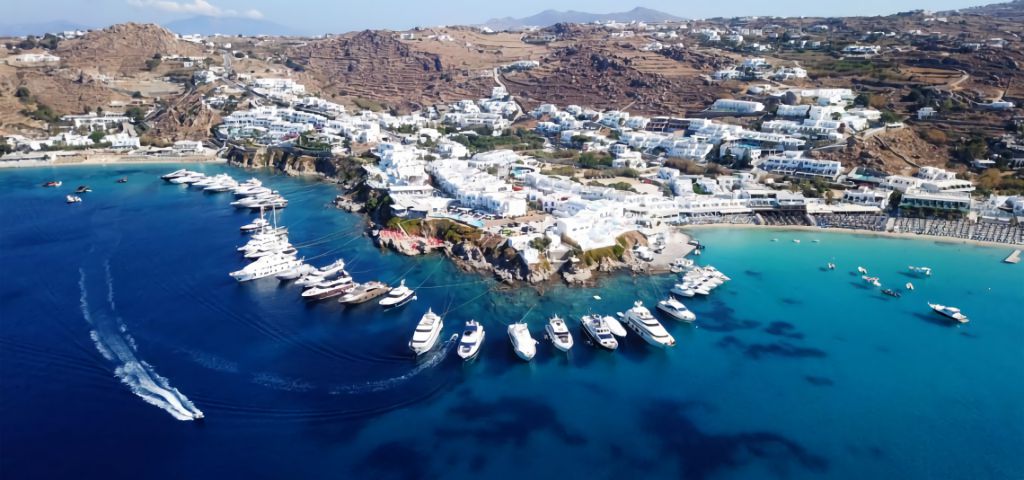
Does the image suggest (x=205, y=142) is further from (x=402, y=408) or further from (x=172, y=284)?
(x=402, y=408)

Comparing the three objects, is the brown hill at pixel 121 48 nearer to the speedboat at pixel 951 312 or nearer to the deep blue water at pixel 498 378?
the deep blue water at pixel 498 378

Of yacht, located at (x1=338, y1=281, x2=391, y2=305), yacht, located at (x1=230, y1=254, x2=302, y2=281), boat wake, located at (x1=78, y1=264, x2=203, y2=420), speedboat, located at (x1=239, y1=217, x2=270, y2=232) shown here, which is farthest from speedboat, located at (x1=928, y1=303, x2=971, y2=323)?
speedboat, located at (x1=239, y1=217, x2=270, y2=232)

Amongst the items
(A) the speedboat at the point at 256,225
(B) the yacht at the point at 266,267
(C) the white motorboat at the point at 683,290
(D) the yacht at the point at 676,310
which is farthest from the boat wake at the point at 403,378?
(A) the speedboat at the point at 256,225

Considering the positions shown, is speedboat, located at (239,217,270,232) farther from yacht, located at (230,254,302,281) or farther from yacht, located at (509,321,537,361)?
yacht, located at (509,321,537,361)

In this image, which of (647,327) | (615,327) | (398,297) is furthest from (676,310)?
(398,297)

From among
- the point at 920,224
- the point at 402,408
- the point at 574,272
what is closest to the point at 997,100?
the point at 920,224

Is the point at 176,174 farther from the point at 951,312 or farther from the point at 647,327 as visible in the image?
the point at 951,312
